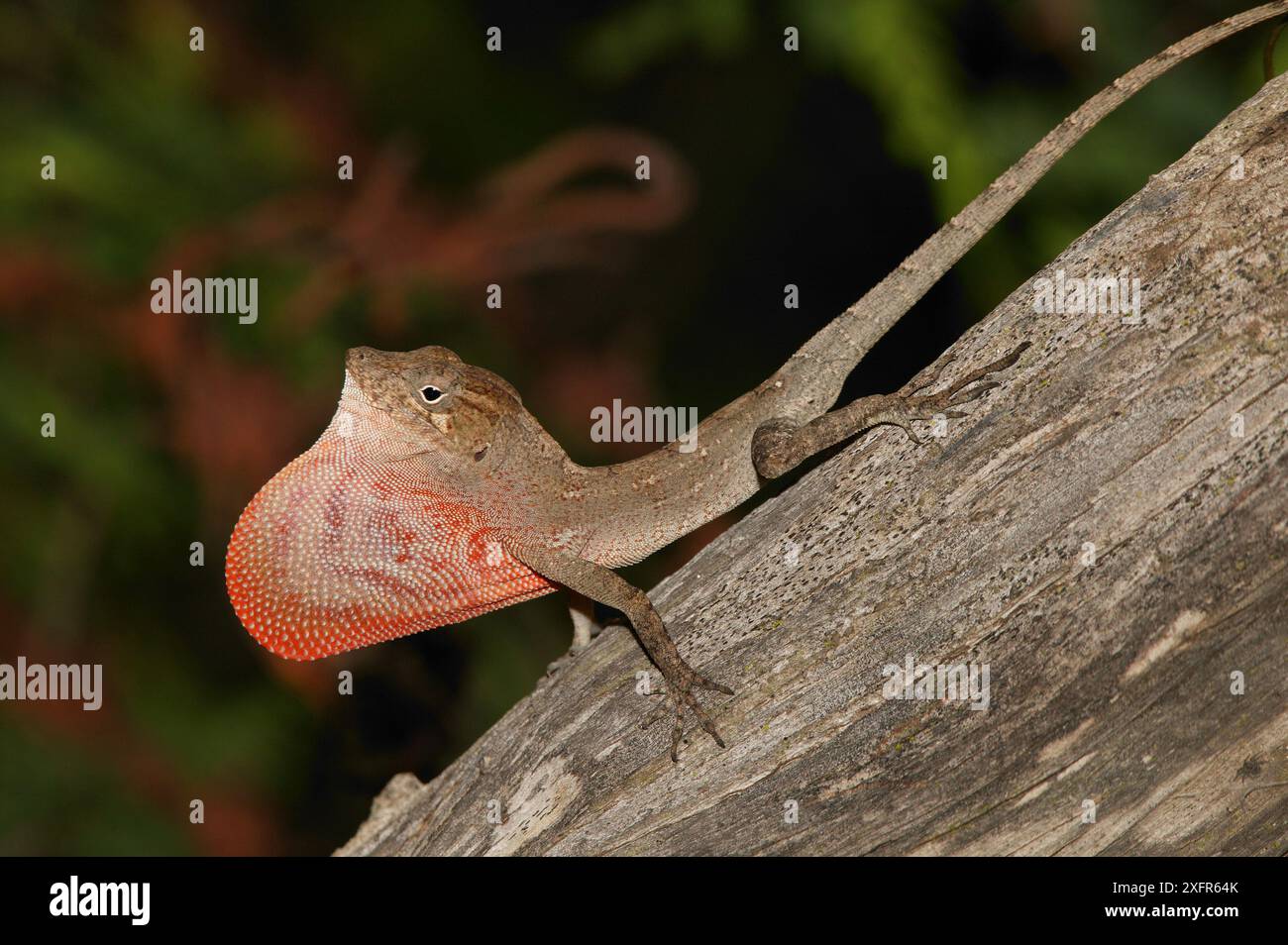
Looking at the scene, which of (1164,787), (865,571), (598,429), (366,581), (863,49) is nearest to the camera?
(1164,787)

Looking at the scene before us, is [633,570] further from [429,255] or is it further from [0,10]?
[0,10]

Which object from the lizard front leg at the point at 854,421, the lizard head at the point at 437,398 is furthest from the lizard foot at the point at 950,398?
the lizard head at the point at 437,398

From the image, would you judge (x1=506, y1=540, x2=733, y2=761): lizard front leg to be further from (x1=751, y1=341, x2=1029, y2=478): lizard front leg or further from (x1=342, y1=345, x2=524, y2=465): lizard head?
(x1=751, y1=341, x2=1029, y2=478): lizard front leg

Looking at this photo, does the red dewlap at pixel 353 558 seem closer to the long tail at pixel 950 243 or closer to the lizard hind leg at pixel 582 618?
the lizard hind leg at pixel 582 618

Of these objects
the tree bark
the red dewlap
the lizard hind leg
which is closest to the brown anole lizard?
the red dewlap

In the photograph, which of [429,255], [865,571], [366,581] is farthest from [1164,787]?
[429,255]

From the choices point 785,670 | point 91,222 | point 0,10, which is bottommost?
point 785,670

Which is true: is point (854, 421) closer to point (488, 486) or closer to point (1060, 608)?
point (1060, 608)

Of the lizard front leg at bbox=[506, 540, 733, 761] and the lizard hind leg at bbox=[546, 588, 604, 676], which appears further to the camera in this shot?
the lizard hind leg at bbox=[546, 588, 604, 676]
